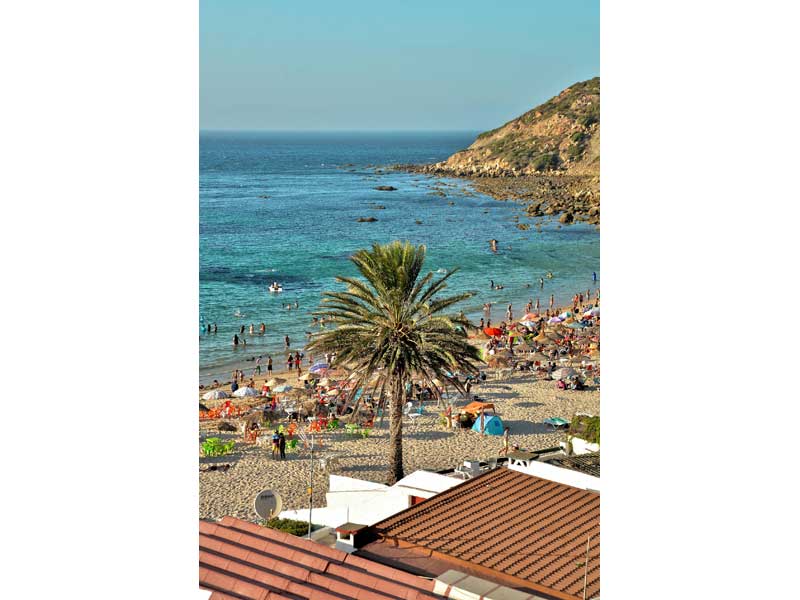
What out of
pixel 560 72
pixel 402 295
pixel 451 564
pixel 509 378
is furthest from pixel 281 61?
pixel 451 564

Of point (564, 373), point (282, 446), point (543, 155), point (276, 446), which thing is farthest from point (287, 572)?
point (543, 155)

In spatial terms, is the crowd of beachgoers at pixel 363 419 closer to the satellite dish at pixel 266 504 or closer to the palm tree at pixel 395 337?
the palm tree at pixel 395 337

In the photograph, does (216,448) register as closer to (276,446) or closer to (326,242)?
→ (276,446)

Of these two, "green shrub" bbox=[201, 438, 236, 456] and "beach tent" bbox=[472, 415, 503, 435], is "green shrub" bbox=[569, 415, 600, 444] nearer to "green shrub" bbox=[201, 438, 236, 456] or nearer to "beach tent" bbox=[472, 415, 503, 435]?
"beach tent" bbox=[472, 415, 503, 435]

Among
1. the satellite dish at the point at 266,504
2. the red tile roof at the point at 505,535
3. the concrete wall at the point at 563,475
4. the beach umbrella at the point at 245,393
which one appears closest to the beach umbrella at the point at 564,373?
the beach umbrella at the point at 245,393
